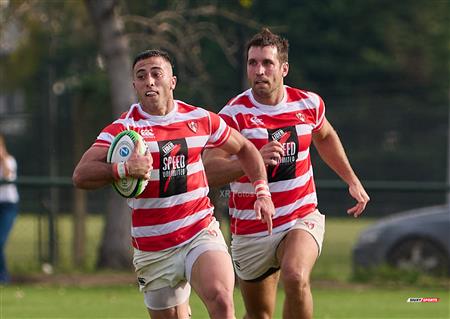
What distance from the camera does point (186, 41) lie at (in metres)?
17.3

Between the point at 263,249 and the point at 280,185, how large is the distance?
1.53 ft

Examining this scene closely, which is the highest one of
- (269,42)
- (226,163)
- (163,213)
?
(269,42)

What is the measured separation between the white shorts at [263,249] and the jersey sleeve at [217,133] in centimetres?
106

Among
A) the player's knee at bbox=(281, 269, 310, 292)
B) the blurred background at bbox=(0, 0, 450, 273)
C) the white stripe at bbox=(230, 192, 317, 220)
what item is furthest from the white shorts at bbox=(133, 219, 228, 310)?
the blurred background at bbox=(0, 0, 450, 273)

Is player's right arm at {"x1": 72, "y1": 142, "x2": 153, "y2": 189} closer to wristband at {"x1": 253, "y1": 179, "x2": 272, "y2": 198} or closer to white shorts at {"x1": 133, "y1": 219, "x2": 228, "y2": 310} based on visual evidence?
white shorts at {"x1": 133, "y1": 219, "x2": 228, "y2": 310}

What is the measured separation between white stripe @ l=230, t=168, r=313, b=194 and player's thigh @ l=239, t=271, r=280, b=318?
2.06 ft

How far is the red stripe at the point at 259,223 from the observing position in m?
8.50

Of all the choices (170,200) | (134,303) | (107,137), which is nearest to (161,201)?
(170,200)

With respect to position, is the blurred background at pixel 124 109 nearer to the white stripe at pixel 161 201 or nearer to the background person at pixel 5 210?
the background person at pixel 5 210

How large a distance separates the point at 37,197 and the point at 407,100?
550 cm

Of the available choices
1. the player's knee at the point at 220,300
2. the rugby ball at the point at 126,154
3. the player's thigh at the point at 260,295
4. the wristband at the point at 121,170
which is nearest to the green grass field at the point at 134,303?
the player's thigh at the point at 260,295

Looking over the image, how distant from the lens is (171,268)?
7.51 metres

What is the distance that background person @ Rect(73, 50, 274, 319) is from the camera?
7.42 m

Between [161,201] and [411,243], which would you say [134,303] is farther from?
[161,201]
